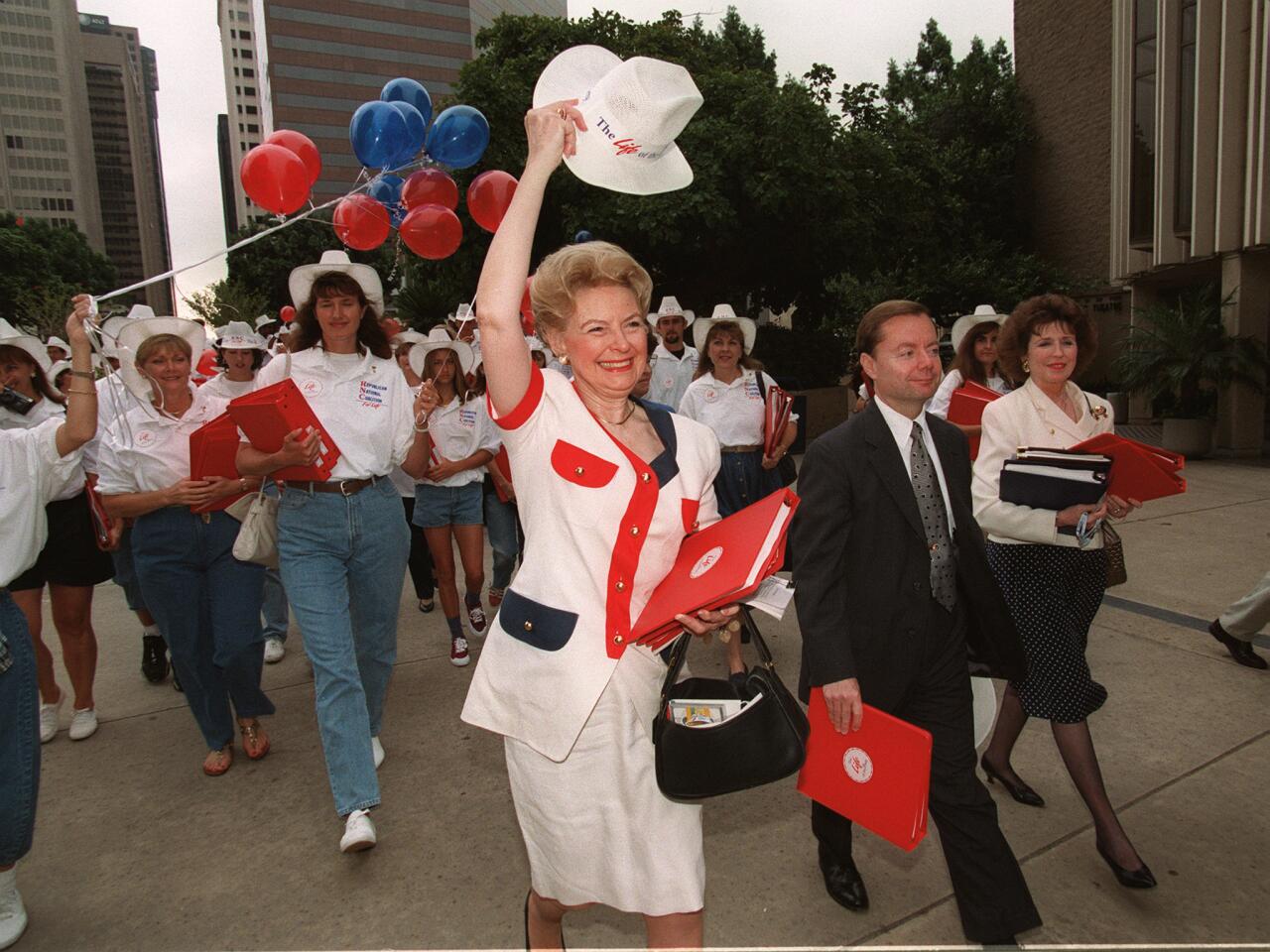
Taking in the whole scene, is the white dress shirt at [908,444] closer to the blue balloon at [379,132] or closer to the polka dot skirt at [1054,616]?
the polka dot skirt at [1054,616]

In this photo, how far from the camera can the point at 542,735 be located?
1.84 m

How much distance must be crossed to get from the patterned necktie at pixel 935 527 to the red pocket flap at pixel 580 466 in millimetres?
1038

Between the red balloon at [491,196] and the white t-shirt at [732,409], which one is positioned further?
the red balloon at [491,196]

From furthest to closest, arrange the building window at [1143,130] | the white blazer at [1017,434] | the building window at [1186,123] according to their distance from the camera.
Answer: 1. the building window at [1143,130]
2. the building window at [1186,123]
3. the white blazer at [1017,434]

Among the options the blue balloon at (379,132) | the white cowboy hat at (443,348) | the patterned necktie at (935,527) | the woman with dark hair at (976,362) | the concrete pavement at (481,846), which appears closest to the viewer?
the patterned necktie at (935,527)

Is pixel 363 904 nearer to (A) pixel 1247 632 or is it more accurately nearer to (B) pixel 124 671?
(B) pixel 124 671

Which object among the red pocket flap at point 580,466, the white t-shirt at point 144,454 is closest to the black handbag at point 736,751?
the red pocket flap at point 580,466

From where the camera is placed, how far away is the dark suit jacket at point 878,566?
7.66 ft

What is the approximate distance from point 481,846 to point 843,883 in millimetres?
1327

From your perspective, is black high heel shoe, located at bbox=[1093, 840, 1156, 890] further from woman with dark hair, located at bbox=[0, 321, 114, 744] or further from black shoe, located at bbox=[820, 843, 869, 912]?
woman with dark hair, located at bbox=[0, 321, 114, 744]

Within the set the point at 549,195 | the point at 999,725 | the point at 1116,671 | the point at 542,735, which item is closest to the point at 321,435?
the point at 542,735

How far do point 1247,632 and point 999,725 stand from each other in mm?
2077

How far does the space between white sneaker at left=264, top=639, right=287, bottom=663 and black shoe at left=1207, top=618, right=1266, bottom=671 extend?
219 inches

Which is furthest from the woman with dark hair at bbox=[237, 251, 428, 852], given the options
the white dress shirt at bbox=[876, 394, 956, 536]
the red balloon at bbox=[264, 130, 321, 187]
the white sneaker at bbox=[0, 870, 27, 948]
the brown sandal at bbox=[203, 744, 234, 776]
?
the white dress shirt at bbox=[876, 394, 956, 536]
